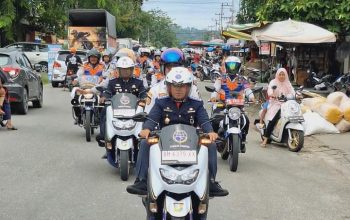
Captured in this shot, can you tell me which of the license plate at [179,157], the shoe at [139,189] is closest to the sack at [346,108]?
the shoe at [139,189]

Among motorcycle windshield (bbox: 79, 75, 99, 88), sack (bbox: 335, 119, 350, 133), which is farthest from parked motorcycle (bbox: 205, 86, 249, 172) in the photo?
sack (bbox: 335, 119, 350, 133)

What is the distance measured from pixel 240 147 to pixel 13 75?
753 centimetres

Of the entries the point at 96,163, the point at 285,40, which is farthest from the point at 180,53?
the point at 285,40

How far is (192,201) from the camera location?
5.06 m

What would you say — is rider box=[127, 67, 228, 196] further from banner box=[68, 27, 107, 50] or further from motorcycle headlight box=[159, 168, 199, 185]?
banner box=[68, 27, 107, 50]

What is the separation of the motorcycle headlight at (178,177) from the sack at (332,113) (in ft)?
30.3

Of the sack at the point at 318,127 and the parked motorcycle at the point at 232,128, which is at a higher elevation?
the parked motorcycle at the point at 232,128

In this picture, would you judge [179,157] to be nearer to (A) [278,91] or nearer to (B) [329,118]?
(A) [278,91]

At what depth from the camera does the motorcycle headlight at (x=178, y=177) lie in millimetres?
4816

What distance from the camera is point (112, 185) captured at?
7.80m

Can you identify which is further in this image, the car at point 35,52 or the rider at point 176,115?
the car at point 35,52

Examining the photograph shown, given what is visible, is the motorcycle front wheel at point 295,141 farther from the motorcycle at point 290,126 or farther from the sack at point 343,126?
the sack at point 343,126

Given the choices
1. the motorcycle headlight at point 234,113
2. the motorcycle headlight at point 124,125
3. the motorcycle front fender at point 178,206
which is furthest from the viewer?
the motorcycle headlight at point 234,113

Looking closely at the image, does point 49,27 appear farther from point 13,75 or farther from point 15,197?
point 15,197
